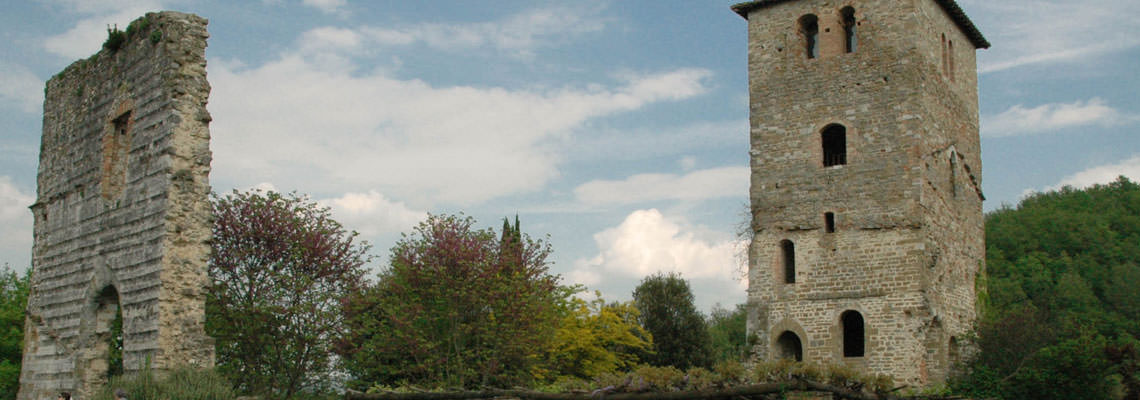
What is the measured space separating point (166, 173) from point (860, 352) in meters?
16.9

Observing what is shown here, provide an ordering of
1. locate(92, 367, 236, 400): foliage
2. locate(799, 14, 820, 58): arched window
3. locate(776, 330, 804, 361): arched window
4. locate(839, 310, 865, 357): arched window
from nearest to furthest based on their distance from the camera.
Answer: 1. locate(92, 367, 236, 400): foliage
2. locate(776, 330, 804, 361): arched window
3. locate(839, 310, 865, 357): arched window
4. locate(799, 14, 820, 58): arched window

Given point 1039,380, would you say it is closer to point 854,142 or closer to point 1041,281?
point 854,142

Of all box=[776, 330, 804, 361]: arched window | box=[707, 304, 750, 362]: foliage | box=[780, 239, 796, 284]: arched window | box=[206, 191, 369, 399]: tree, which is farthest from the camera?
box=[707, 304, 750, 362]: foliage

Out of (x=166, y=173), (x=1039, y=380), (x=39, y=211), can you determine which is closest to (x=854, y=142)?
(x=1039, y=380)

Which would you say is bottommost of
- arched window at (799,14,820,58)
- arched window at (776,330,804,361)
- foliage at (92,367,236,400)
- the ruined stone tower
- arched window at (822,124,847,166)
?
foliage at (92,367,236,400)

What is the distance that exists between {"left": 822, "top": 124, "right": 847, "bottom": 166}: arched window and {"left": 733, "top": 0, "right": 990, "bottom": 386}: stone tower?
0.13 ft

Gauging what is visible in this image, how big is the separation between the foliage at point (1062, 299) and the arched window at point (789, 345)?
371cm

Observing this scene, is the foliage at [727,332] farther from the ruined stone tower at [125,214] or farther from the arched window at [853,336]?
the ruined stone tower at [125,214]

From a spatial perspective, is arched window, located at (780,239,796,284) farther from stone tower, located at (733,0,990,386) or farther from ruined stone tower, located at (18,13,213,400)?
ruined stone tower, located at (18,13,213,400)

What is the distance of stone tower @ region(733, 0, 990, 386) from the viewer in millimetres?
23734

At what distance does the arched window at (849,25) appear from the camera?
25719 millimetres

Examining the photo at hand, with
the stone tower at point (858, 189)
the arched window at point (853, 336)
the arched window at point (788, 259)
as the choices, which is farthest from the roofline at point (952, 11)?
the arched window at point (853, 336)

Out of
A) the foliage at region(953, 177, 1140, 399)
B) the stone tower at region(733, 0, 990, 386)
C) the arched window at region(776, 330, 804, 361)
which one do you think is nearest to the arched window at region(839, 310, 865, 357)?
the stone tower at region(733, 0, 990, 386)

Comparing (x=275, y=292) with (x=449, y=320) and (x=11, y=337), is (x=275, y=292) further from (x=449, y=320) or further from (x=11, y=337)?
(x=11, y=337)
